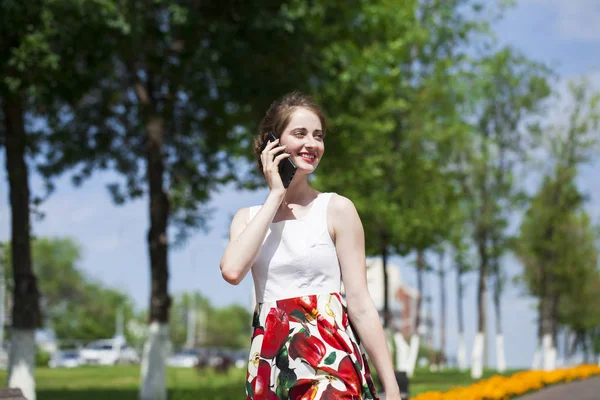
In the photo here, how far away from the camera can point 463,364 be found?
144 ft

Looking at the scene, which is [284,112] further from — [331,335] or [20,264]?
[20,264]

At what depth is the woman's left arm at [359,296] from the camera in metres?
3.14

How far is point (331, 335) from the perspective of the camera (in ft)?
10.3

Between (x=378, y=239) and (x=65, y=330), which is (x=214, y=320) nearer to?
(x=65, y=330)

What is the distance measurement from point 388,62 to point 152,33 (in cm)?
689

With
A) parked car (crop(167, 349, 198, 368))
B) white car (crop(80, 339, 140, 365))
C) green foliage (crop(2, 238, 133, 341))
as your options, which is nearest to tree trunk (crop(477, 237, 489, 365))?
white car (crop(80, 339, 140, 365))

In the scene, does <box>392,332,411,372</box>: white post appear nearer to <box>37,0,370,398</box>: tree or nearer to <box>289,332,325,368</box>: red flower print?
<box>37,0,370,398</box>: tree

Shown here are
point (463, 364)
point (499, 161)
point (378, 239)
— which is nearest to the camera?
point (378, 239)

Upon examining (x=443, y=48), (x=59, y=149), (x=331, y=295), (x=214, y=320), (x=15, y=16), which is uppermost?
(x=443, y=48)

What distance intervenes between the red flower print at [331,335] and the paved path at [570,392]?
1354cm

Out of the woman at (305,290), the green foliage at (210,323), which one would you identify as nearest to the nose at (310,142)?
the woman at (305,290)

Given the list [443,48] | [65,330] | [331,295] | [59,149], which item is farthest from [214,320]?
[331,295]

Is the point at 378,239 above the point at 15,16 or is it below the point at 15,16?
below

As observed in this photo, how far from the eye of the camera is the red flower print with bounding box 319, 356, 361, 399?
120 inches
